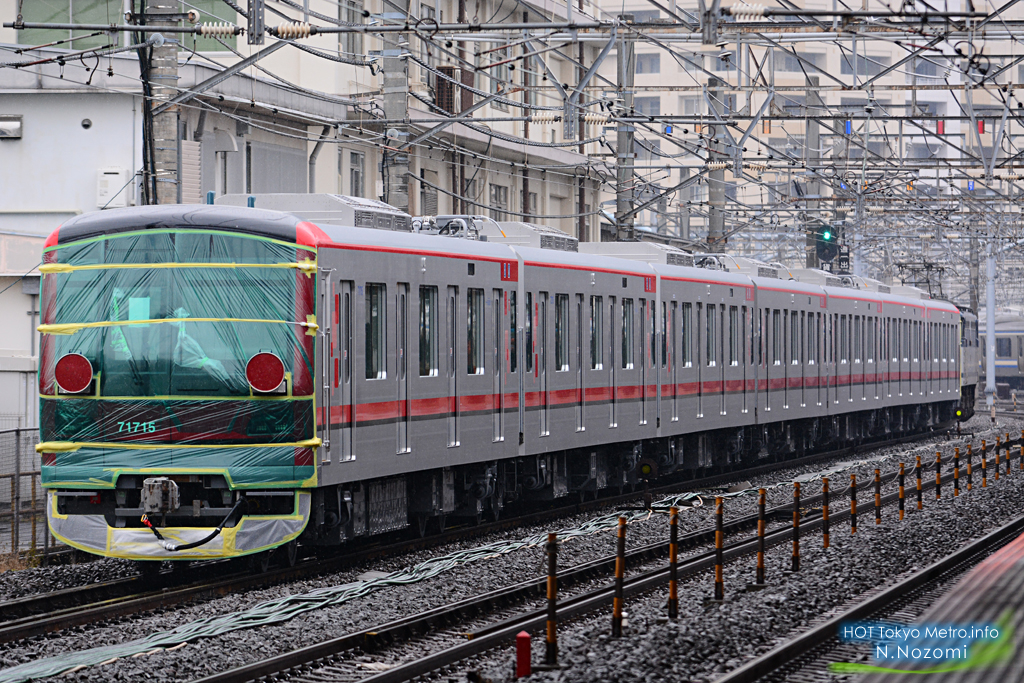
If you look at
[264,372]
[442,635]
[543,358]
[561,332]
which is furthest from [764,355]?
[442,635]

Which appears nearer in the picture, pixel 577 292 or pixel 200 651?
pixel 200 651

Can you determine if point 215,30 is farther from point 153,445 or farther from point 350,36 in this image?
point 350,36

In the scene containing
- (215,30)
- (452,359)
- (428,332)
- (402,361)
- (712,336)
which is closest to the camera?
(402,361)

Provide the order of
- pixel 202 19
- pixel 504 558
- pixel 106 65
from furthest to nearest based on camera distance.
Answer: pixel 202 19
pixel 106 65
pixel 504 558

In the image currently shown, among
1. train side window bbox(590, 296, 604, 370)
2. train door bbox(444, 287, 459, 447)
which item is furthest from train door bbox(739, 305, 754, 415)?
train door bbox(444, 287, 459, 447)

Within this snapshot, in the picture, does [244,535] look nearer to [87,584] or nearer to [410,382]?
[87,584]

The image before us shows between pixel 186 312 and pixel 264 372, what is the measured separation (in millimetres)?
864

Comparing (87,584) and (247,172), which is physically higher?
(247,172)

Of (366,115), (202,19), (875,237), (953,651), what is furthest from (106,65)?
(875,237)

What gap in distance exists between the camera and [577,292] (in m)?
19.3

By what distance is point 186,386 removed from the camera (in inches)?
511

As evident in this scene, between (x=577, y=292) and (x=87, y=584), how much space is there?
787 cm

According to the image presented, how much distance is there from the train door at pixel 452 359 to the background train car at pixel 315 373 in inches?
1.3

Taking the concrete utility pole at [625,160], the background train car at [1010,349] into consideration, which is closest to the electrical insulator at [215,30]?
the concrete utility pole at [625,160]
